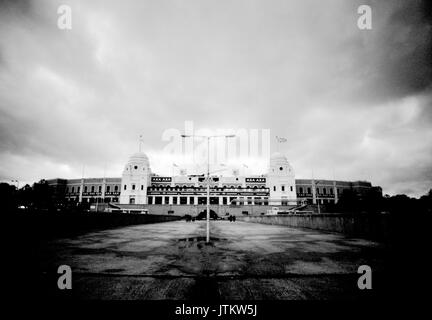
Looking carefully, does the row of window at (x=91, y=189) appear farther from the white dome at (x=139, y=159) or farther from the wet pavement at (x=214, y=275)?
the wet pavement at (x=214, y=275)

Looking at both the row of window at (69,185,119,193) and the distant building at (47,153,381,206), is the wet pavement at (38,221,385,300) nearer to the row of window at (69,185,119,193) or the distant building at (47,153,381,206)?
the distant building at (47,153,381,206)

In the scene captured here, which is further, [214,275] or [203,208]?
[203,208]

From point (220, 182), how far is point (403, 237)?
85.7 meters

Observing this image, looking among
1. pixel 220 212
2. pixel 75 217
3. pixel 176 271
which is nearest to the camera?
pixel 176 271

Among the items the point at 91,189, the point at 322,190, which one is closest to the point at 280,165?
the point at 322,190

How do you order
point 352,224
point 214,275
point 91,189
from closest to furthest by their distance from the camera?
point 214,275 → point 352,224 → point 91,189

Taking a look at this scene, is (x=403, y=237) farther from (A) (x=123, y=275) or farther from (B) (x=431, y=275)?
(A) (x=123, y=275)

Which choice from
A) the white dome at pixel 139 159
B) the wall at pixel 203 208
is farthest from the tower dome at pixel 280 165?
the white dome at pixel 139 159

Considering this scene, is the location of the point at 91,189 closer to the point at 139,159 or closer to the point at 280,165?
the point at 139,159

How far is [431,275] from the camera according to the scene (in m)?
4.56

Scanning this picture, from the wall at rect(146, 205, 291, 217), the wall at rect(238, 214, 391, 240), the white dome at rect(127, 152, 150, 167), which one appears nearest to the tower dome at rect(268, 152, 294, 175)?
the wall at rect(146, 205, 291, 217)

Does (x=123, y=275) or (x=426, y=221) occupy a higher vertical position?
(x=426, y=221)

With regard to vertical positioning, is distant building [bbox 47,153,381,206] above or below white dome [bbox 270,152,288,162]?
below
